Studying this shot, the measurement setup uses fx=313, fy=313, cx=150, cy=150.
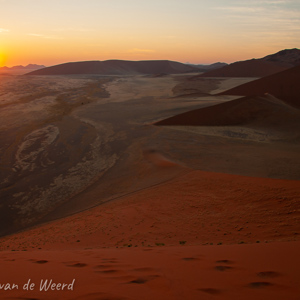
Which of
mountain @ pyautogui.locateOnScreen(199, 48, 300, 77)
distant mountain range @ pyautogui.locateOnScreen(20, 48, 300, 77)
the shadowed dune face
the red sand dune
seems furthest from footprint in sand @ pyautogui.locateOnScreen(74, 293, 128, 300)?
mountain @ pyautogui.locateOnScreen(199, 48, 300, 77)

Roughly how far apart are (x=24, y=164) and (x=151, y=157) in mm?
5146

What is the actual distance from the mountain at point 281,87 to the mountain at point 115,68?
6952 cm

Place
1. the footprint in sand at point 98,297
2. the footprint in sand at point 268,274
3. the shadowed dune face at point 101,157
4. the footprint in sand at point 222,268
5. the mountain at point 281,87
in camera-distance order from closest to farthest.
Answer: the footprint in sand at point 98,297
the footprint in sand at point 268,274
the footprint in sand at point 222,268
the shadowed dune face at point 101,157
the mountain at point 281,87

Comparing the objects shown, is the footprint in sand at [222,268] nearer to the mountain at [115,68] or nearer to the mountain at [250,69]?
the mountain at [250,69]

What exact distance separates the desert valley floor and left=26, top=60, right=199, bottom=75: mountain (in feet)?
262

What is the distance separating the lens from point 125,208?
23.9 feet

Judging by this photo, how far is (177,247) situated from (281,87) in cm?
2783

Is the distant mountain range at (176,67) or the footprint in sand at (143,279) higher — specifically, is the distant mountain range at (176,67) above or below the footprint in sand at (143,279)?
above

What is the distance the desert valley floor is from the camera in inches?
115

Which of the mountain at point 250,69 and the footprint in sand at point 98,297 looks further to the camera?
the mountain at point 250,69

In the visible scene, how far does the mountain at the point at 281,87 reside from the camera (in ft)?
87.1

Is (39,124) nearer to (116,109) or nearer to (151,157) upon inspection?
(116,109)

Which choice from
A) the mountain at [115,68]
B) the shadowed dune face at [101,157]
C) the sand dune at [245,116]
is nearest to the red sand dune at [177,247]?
the shadowed dune face at [101,157]

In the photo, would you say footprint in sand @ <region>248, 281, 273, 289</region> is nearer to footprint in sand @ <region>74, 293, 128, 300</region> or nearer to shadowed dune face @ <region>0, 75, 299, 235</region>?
footprint in sand @ <region>74, 293, 128, 300</region>
